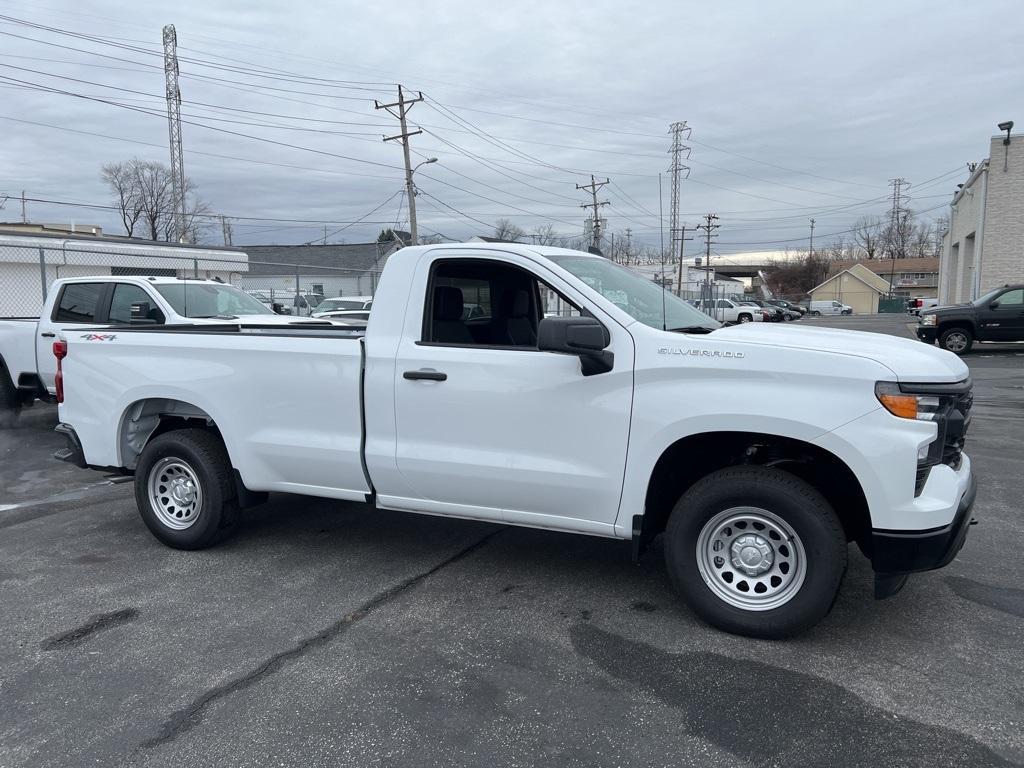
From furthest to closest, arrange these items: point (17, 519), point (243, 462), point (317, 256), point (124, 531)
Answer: point (317, 256)
point (17, 519)
point (124, 531)
point (243, 462)

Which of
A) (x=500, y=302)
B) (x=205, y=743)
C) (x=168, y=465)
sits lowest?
(x=205, y=743)

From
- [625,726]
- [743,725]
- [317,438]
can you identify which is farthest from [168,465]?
[743,725]

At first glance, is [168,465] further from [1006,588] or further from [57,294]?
[57,294]

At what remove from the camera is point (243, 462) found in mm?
5168

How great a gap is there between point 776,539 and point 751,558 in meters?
0.16

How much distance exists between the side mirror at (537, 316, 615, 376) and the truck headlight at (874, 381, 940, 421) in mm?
1290

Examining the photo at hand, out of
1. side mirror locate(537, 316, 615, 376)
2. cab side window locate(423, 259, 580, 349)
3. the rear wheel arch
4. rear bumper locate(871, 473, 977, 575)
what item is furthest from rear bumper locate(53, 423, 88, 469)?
rear bumper locate(871, 473, 977, 575)

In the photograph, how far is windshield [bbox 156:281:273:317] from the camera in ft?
33.3

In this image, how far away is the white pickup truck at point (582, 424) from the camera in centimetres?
367

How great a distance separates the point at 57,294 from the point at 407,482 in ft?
25.7

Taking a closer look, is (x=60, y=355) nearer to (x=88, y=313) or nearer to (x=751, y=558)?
(x=751, y=558)

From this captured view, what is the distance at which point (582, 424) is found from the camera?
4188 millimetres

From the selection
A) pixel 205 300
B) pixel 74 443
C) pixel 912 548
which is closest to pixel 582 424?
pixel 912 548

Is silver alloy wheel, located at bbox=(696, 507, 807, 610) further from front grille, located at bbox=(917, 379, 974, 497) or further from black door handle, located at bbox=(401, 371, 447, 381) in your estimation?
black door handle, located at bbox=(401, 371, 447, 381)
